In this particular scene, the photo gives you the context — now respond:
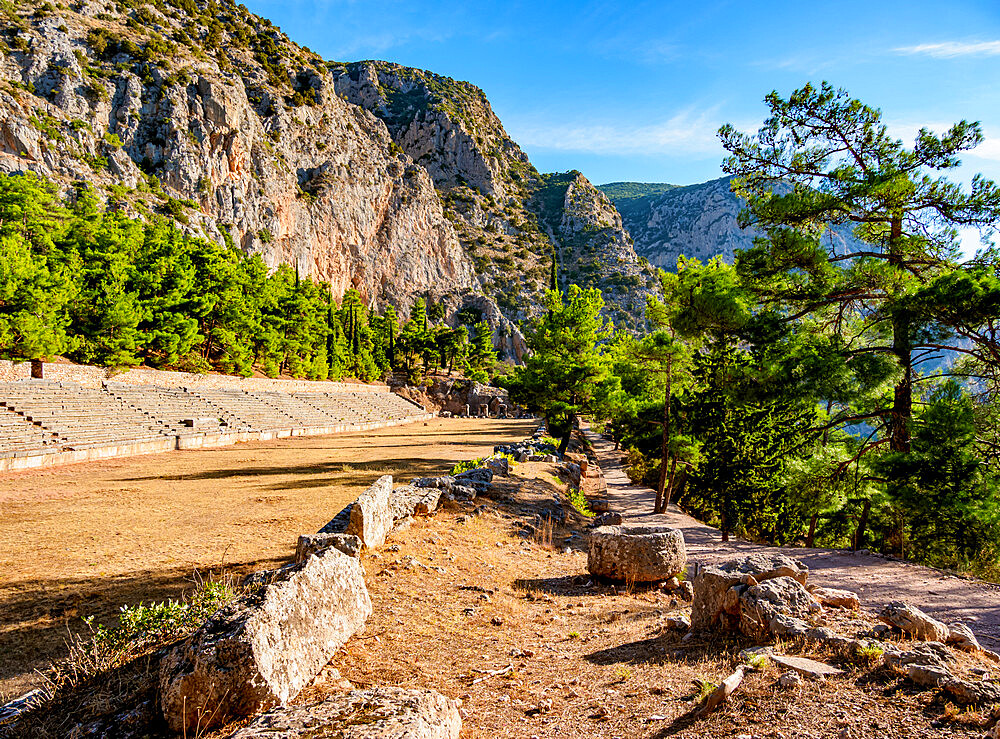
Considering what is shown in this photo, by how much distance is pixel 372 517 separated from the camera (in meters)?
7.32

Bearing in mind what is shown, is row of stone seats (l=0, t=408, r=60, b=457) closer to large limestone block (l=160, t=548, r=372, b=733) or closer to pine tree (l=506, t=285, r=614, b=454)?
large limestone block (l=160, t=548, r=372, b=733)

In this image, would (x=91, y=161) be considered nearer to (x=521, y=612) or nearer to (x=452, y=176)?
(x=521, y=612)

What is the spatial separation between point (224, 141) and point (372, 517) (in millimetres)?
77930

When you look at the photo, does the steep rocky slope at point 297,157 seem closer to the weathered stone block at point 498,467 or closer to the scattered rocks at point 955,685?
the weathered stone block at point 498,467

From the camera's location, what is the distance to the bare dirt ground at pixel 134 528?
5.27 m

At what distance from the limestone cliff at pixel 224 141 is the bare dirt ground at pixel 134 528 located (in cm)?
4978

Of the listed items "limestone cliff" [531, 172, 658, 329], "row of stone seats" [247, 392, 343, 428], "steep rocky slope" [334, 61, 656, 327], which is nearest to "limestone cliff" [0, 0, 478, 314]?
"steep rocky slope" [334, 61, 656, 327]

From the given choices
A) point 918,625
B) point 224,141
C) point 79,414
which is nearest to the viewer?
point 918,625

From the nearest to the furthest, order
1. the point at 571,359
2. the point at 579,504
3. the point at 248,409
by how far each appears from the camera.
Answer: the point at 579,504 → the point at 571,359 → the point at 248,409

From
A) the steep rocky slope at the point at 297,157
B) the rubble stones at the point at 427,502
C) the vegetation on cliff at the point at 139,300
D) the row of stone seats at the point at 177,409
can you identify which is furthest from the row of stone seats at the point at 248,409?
the steep rocky slope at the point at 297,157

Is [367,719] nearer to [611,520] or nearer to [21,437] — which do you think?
[611,520]

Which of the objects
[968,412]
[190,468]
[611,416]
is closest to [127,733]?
[968,412]

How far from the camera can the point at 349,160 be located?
290 feet

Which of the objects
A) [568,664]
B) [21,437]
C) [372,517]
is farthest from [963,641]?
[21,437]
